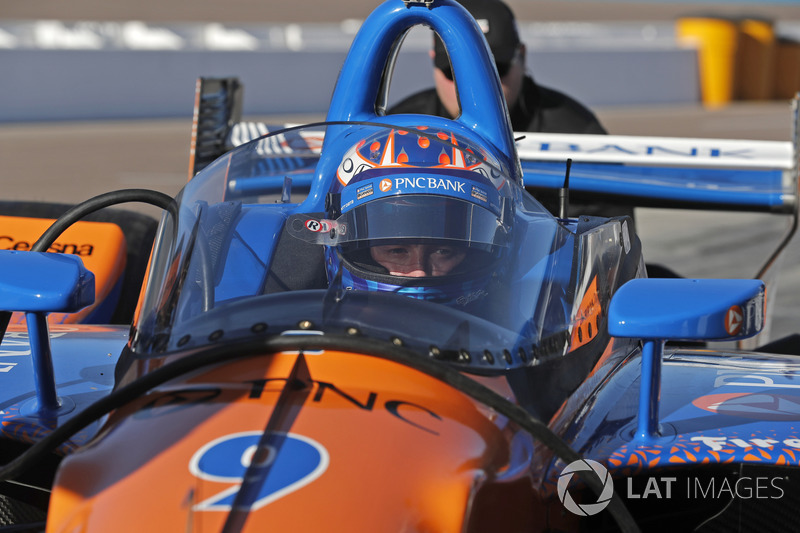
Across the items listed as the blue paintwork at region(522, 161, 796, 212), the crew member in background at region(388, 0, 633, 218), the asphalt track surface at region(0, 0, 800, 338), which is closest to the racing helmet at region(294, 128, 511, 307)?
the blue paintwork at region(522, 161, 796, 212)

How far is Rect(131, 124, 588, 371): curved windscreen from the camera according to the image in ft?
5.82

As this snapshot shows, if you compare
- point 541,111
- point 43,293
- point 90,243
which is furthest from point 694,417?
point 541,111

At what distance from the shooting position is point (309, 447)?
1.50 m

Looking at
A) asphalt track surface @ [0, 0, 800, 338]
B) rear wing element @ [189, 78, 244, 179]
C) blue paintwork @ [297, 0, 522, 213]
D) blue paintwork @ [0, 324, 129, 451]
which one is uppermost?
blue paintwork @ [297, 0, 522, 213]

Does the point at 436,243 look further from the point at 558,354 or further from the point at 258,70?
the point at 258,70

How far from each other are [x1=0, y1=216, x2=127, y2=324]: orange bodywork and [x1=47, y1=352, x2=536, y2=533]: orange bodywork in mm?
2013

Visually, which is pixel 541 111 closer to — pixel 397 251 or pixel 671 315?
pixel 397 251

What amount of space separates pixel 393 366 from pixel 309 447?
228mm

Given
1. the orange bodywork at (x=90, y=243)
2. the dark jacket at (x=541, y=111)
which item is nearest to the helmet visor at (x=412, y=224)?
the orange bodywork at (x=90, y=243)

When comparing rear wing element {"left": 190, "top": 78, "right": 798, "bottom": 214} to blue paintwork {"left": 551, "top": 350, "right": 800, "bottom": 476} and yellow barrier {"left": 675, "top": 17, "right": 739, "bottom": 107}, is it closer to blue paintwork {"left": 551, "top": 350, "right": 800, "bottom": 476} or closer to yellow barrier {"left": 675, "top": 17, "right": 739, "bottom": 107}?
blue paintwork {"left": 551, "top": 350, "right": 800, "bottom": 476}

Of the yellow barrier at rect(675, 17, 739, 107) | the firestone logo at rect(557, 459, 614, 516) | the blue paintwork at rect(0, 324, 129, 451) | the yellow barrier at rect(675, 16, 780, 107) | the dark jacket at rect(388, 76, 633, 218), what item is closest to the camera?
the firestone logo at rect(557, 459, 614, 516)

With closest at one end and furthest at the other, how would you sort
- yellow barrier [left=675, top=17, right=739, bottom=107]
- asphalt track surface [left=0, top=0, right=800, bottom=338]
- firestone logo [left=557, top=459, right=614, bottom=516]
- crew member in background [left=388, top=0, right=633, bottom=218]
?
firestone logo [left=557, top=459, right=614, bottom=516]
crew member in background [left=388, top=0, right=633, bottom=218]
asphalt track surface [left=0, top=0, right=800, bottom=338]
yellow barrier [left=675, top=17, right=739, bottom=107]

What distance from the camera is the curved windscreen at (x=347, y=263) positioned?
177cm

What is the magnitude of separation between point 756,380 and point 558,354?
75 centimetres
